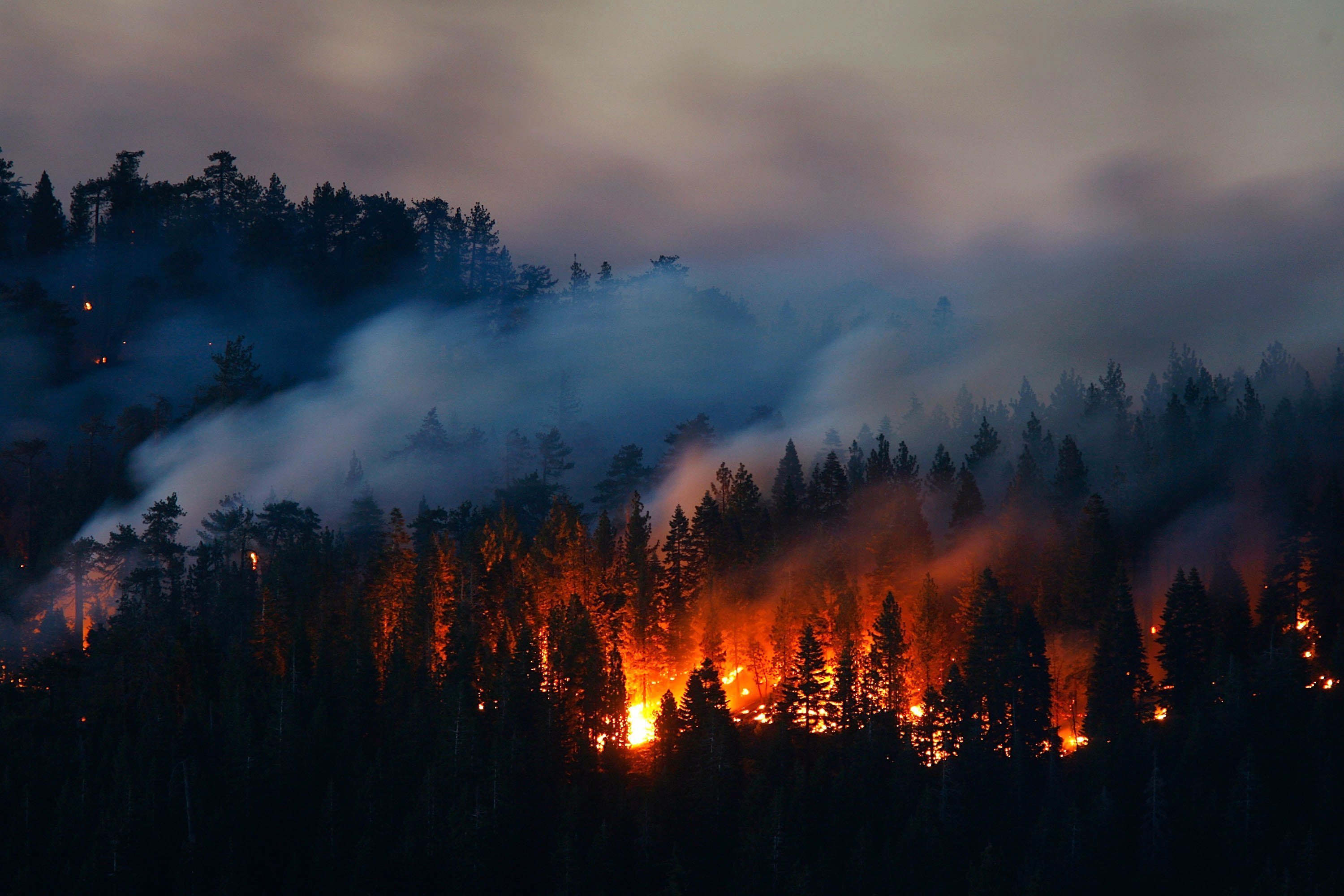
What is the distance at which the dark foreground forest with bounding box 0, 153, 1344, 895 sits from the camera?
75062 mm

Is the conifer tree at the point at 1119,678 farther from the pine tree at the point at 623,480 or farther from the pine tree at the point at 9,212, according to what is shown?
the pine tree at the point at 9,212

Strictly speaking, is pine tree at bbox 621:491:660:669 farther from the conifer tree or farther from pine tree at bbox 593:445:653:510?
the conifer tree

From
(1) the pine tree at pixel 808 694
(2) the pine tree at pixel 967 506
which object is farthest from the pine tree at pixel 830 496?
(1) the pine tree at pixel 808 694

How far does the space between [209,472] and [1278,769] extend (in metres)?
141

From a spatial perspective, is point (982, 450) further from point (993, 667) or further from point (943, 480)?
point (993, 667)

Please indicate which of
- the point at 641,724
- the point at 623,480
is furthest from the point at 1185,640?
the point at 623,480

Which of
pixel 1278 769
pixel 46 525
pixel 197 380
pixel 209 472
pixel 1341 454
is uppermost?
pixel 197 380

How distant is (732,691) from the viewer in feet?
323

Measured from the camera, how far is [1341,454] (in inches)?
4756

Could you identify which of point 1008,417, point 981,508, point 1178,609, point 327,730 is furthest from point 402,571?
point 1008,417

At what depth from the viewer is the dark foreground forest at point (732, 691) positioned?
246 ft

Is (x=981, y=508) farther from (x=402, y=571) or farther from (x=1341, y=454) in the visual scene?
(x=402, y=571)

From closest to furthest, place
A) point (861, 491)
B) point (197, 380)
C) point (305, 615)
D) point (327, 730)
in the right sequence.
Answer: point (327, 730) < point (305, 615) < point (861, 491) < point (197, 380)

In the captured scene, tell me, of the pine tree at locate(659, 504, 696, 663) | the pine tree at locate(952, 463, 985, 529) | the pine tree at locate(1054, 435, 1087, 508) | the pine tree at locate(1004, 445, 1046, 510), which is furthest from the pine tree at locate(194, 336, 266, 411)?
the pine tree at locate(1054, 435, 1087, 508)
